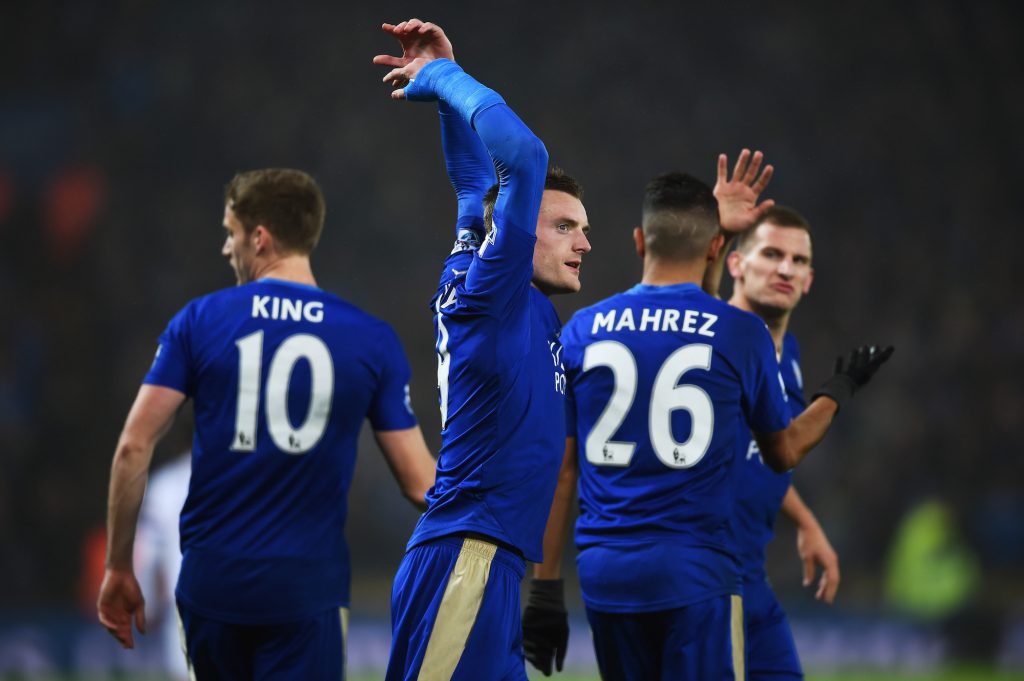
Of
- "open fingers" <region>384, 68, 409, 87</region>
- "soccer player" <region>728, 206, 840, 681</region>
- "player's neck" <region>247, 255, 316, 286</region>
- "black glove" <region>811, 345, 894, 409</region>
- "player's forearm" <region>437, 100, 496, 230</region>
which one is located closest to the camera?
"open fingers" <region>384, 68, 409, 87</region>

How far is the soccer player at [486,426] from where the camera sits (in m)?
2.89

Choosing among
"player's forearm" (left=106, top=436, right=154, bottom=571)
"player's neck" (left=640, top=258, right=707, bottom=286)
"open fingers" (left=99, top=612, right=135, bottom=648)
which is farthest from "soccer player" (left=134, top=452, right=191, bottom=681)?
"player's neck" (left=640, top=258, right=707, bottom=286)

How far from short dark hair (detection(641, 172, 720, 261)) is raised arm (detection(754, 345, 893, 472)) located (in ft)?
2.09

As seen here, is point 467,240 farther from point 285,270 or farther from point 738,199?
point 738,199

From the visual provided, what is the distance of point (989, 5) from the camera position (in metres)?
14.5

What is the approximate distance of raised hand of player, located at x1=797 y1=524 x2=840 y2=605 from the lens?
4914 millimetres

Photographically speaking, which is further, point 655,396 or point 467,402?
point 655,396

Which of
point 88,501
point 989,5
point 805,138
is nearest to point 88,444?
point 88,501

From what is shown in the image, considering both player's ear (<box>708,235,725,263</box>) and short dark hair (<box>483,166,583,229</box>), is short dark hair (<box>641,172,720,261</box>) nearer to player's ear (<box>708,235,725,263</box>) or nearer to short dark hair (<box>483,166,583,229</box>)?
player's ear (<box>708,235,725,263</box>)

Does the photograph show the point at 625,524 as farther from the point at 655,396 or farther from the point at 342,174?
the point at 342,174

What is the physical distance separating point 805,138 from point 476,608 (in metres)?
11.8

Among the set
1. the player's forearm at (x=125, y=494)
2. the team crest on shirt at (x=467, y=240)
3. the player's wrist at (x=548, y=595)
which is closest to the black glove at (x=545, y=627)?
the player's wrist at (x=548, y=595)

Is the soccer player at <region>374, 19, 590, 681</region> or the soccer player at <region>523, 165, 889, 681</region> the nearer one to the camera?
the soccer player at <region>374, 19, 590, 681</region>

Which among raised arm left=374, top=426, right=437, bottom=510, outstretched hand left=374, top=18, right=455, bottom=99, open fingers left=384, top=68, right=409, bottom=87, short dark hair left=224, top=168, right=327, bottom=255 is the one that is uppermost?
outstretched hand left=374, top=18, right=455, bottom=99
